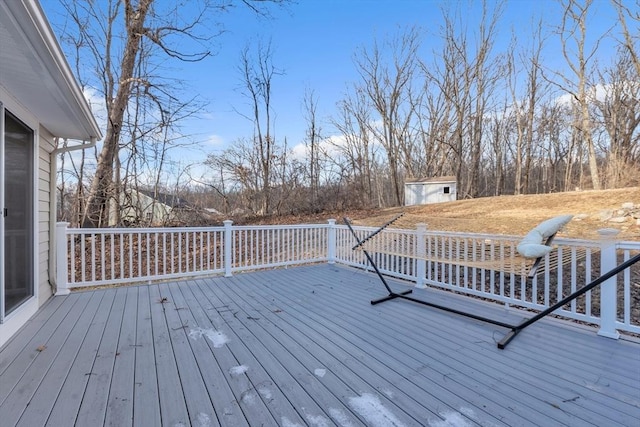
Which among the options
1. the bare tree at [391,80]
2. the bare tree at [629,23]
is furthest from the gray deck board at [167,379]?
the bare tree at [629,23]

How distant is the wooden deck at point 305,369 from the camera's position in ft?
5.40

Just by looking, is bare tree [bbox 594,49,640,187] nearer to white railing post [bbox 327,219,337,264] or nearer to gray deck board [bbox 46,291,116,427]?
white railing post [bbox 327,219,337,264]

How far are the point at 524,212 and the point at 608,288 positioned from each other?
788 cm

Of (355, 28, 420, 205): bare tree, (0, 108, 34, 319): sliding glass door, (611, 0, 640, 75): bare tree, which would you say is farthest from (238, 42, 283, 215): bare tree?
(611, 0, 640, 75): bare tree

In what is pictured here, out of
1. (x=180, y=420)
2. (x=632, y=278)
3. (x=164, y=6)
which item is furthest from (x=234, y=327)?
(x=164, y=6)

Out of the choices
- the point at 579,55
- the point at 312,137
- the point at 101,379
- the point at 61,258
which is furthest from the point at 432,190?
the point at 101,379

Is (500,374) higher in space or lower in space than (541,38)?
lower

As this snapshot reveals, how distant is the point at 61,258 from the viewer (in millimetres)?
3828

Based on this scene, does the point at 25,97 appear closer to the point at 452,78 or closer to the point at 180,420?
the point at 180,420

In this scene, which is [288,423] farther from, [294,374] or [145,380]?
[145,380]

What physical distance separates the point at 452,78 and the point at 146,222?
53.6ft

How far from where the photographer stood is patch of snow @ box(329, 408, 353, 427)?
5.16 feet

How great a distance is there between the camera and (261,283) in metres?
4.50

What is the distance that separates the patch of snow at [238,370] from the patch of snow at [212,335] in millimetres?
393
